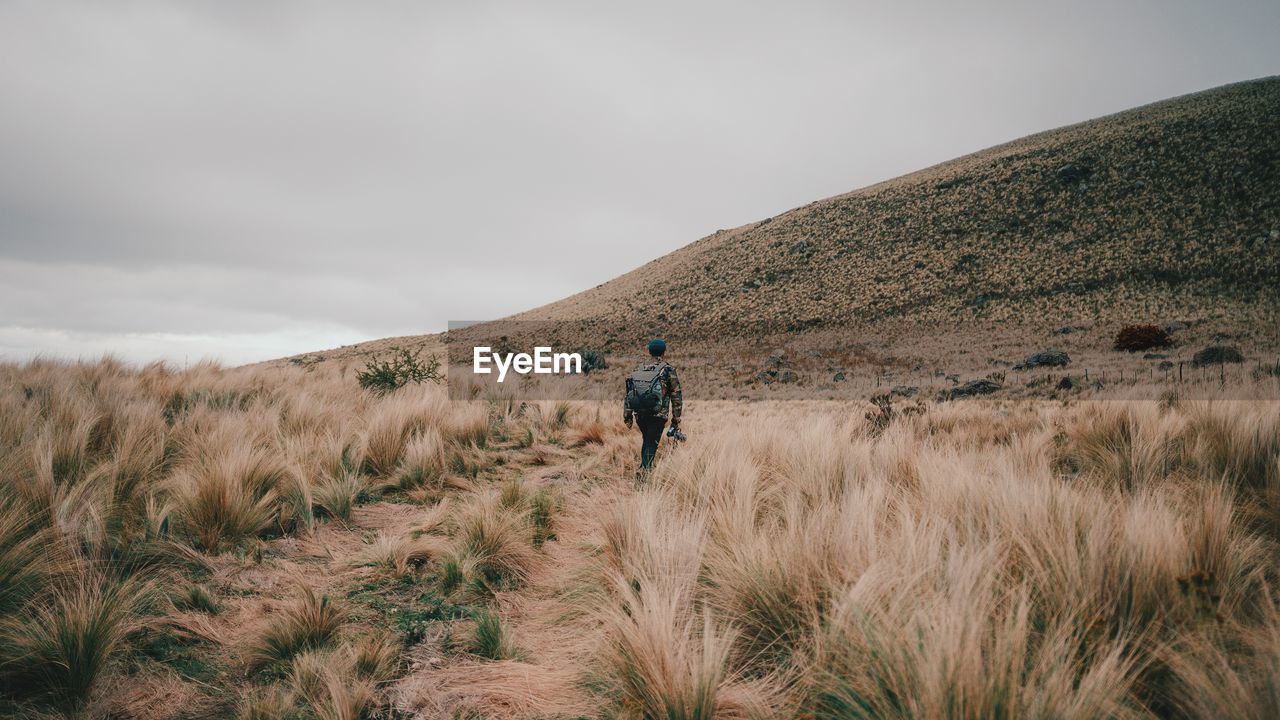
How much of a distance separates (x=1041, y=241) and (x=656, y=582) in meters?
62.5

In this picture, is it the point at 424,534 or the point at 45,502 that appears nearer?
the point at 45,502

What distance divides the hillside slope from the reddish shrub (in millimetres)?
10201

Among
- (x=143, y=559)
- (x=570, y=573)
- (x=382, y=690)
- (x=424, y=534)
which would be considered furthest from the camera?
(x=424, y=534)

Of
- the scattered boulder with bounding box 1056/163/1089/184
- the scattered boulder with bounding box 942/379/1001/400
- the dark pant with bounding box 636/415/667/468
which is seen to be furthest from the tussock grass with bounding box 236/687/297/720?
the scattered boulder with bounding box 1056/163/1089/184

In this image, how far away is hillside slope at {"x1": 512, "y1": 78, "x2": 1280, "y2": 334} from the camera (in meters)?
41.6

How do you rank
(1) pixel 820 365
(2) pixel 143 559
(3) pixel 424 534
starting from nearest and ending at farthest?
(2) pixel 143 559 → (3) pixel 424 534 → (1) pixel 820 365

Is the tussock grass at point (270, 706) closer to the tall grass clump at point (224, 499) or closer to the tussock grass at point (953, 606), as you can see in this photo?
the tussock grass at point (953, 606)

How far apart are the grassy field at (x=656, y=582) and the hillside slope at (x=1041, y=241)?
46.5m

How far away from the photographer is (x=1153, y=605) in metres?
2.07

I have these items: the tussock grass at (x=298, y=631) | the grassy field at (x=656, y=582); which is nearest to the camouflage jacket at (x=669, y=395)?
the grassy field at (x=656, y=582)

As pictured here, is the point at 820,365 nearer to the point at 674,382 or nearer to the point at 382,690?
the point at 674,382

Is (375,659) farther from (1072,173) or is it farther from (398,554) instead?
(1072,173)

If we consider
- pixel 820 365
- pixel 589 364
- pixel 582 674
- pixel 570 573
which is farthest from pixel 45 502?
pixel 820 365

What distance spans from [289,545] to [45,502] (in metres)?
1.46
